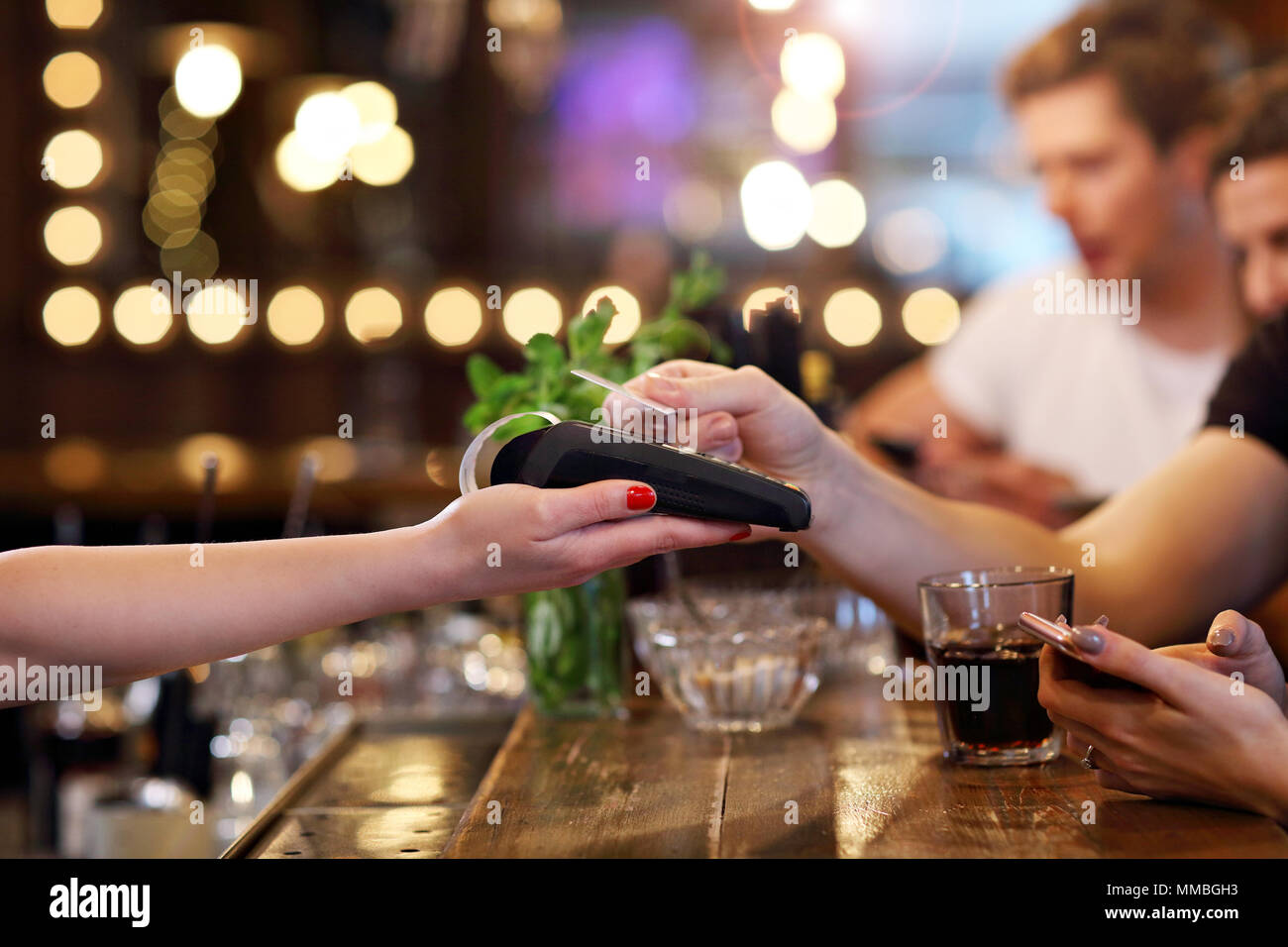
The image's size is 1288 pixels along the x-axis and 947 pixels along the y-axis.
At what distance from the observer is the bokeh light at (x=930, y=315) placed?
18.8 feet

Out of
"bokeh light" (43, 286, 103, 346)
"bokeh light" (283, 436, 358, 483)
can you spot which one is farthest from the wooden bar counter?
"bokeh light" (43, 286, 103, 346)

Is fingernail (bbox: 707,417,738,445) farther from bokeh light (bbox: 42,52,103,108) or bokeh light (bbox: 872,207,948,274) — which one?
bokeh light (bbox: 42,52,103,108)

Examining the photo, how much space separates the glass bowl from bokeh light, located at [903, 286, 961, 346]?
15.5 feet

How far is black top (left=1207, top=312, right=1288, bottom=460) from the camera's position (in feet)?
4.27

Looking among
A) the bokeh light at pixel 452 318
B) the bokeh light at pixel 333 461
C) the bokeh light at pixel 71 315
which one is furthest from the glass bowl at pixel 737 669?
the bokeh light at pixel 71 315

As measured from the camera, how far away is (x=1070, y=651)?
0.81 metres

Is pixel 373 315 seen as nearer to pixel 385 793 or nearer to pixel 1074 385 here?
pixel 1074 385

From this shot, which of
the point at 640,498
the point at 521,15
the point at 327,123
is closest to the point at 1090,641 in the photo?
the point at 640,498

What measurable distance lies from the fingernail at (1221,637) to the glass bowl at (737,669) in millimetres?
352

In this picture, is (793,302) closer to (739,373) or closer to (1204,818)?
(739,373)

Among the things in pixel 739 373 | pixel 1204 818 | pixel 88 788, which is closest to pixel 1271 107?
pixel 739 373

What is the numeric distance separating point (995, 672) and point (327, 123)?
14.4 ft

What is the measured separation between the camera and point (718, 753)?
104 cm

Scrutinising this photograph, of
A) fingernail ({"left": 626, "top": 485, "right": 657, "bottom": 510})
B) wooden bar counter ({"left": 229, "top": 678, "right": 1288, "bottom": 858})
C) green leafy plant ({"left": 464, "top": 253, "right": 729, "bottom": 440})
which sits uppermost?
green leafy plant ({"left": 464, "top": 253, "right": 729, "bottom": 440})
